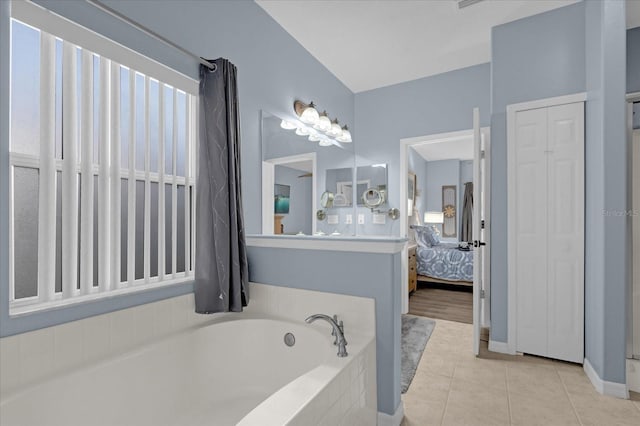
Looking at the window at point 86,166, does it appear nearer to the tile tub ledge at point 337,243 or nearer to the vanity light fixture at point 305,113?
the tile tub ledge at point 337,243

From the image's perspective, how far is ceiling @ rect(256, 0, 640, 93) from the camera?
2447 mm

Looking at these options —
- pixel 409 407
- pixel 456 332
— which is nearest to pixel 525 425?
pixel 409 407

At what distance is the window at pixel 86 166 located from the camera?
1.31 meters

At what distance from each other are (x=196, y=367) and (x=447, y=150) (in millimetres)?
5907

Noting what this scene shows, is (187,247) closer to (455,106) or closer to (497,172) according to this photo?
(497,172)

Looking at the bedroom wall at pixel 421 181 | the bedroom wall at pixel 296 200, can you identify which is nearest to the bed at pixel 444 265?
the bedroom wall at pixel 421 181

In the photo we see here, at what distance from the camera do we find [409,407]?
1.85 metres

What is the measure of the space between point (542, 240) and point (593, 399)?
1.09 meters

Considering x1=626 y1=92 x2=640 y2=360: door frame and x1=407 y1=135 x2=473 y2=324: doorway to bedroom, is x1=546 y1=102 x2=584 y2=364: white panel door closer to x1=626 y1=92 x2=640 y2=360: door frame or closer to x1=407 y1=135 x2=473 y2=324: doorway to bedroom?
x1=626 y1=92 x2=640 y2=360: door frame

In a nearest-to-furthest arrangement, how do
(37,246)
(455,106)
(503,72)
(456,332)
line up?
1. (37,246)
2. (503,72)
3. (456,332)
4. (455,106)

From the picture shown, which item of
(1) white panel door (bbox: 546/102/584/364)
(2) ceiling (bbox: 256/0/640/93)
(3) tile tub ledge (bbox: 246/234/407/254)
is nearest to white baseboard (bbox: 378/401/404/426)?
(3) tile tub ledge (bbox: 246/234/407/254)

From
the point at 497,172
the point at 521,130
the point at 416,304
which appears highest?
the point at 521,130

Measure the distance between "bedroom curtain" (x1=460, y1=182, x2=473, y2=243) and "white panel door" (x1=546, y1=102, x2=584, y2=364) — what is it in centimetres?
430

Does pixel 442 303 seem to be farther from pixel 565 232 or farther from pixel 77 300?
pixel 77 300
